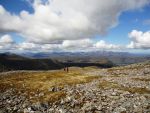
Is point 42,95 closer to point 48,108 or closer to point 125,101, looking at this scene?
point 48,108

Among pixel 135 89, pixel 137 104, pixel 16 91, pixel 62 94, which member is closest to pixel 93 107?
pixel 137 104

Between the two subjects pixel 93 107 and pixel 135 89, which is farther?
pixel 135 89

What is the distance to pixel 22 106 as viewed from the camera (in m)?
36.1

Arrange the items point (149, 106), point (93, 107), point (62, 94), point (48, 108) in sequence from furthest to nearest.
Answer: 1. point (62, 94)
2. point (48, 108)
3. point (93, 107)
4. point (149, 106)

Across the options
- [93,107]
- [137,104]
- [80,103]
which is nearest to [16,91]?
[80,103]

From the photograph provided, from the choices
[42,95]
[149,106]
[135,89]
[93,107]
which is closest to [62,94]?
[42,95]

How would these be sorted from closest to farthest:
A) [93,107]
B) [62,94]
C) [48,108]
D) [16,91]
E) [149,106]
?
1. [149,106]
2. [93,107]
3. [48,108]
4. [62,94]
5. [16,91]

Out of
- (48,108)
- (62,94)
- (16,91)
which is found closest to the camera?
(48,108)

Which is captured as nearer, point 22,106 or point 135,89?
point 22,106

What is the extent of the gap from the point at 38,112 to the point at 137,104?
14.5m

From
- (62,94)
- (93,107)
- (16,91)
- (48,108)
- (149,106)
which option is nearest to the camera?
(149,106)

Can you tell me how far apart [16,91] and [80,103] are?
2029cm

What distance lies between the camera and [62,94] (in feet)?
138

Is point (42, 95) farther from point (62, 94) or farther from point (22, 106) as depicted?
point (22, 106)
